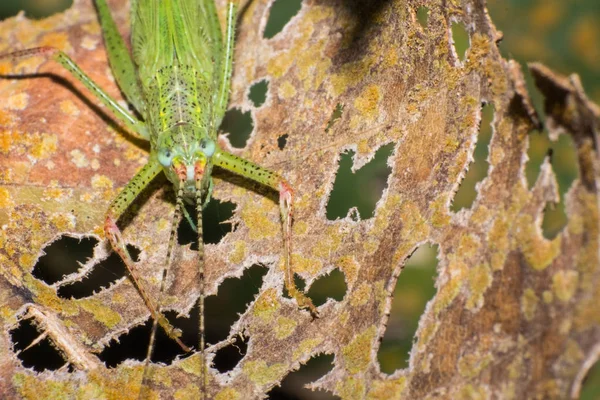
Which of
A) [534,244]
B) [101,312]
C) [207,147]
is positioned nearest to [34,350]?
[101,312]

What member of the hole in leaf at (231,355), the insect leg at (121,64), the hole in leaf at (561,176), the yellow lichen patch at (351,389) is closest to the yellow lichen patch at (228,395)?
the hole in leaf at (231,355)

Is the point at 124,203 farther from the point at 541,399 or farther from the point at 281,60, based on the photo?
the point at 541,399

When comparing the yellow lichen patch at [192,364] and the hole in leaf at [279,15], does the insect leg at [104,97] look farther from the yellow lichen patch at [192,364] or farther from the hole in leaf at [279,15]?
the yellow lichen patch at [192,364]

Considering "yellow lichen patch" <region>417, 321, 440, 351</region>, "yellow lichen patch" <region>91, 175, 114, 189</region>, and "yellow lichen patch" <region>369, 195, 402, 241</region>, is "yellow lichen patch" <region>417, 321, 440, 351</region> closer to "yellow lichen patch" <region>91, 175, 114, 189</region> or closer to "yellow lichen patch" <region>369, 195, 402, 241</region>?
"yellow lichen patch" <region>369, 195, 402, 241</region>

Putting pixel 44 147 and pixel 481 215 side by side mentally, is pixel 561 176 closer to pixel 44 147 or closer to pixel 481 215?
pixel 481 215

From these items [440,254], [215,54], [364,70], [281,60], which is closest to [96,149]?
[215,54]

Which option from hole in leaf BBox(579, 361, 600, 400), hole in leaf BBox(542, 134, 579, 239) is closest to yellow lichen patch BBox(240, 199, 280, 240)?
hole in leaf BBox(542, 134, 579, 239)
